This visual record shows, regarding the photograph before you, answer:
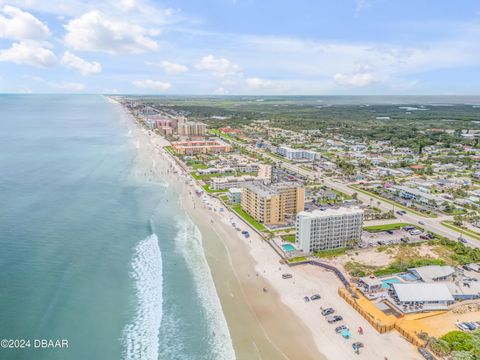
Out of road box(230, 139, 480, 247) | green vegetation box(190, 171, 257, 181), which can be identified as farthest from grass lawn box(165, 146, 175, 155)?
road box(230, 139, 480, 247)

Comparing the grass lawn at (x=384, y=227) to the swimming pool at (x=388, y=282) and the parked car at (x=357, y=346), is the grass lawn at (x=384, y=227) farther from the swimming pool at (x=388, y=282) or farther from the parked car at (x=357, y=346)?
the parked car at (x=357, y=346)

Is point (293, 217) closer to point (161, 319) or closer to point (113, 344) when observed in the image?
point (161, 319)

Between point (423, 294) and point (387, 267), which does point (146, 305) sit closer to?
point (423, 294)

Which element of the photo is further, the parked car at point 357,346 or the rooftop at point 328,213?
the rooftop at point 328,213

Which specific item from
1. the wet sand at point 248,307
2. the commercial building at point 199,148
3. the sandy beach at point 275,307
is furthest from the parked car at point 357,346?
the commercial building at point 199,148

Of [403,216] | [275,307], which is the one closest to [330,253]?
[275,307]
